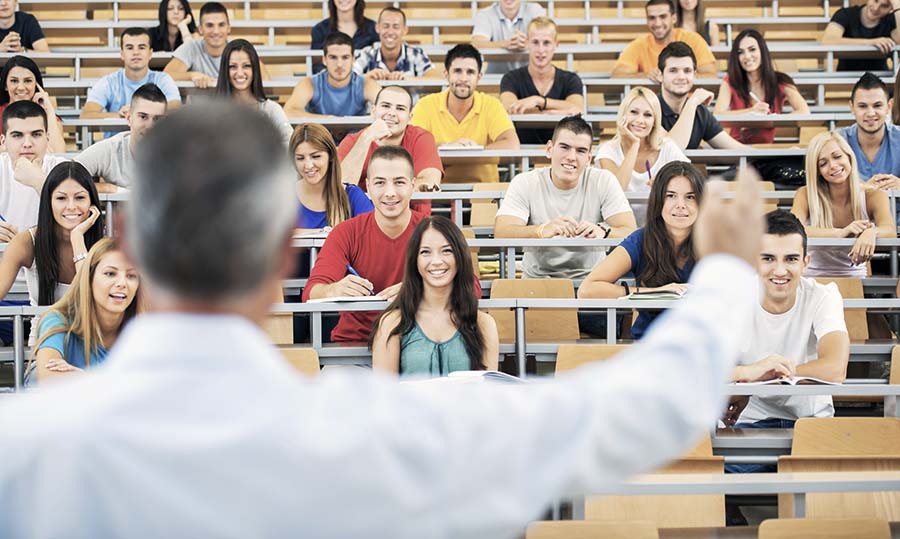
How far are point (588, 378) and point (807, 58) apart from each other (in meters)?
6.92

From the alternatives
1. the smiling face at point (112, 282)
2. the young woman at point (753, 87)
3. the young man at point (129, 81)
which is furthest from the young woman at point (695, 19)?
the smiling face at point (112, 282)

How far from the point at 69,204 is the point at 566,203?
1956 millimetres

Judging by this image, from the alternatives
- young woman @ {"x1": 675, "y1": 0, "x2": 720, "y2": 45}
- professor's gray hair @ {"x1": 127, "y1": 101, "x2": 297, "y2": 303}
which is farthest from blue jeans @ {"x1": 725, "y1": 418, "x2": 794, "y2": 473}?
young woman @ {"x1": 675, "y1": 0, "x2": 720, "y2": 45}

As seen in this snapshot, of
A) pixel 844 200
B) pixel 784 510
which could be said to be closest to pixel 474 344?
pixel 784 510

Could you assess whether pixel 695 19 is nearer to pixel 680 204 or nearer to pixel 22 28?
pixel 680 204

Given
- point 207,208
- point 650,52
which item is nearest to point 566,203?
point 650,52

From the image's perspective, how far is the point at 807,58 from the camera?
7.23 m

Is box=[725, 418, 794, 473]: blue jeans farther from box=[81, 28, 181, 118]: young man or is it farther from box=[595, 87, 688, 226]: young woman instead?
box=[81, 28, 181, 118]: young man

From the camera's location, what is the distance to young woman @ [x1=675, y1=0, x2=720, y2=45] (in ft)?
23.2

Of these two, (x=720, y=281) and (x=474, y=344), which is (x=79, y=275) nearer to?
(x=474, y=344)

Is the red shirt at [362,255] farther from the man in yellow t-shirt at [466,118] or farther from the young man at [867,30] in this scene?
the young man at [867,30]

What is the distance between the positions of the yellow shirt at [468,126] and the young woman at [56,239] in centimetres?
207

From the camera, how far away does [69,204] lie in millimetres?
4070

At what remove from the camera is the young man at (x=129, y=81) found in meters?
6.14
